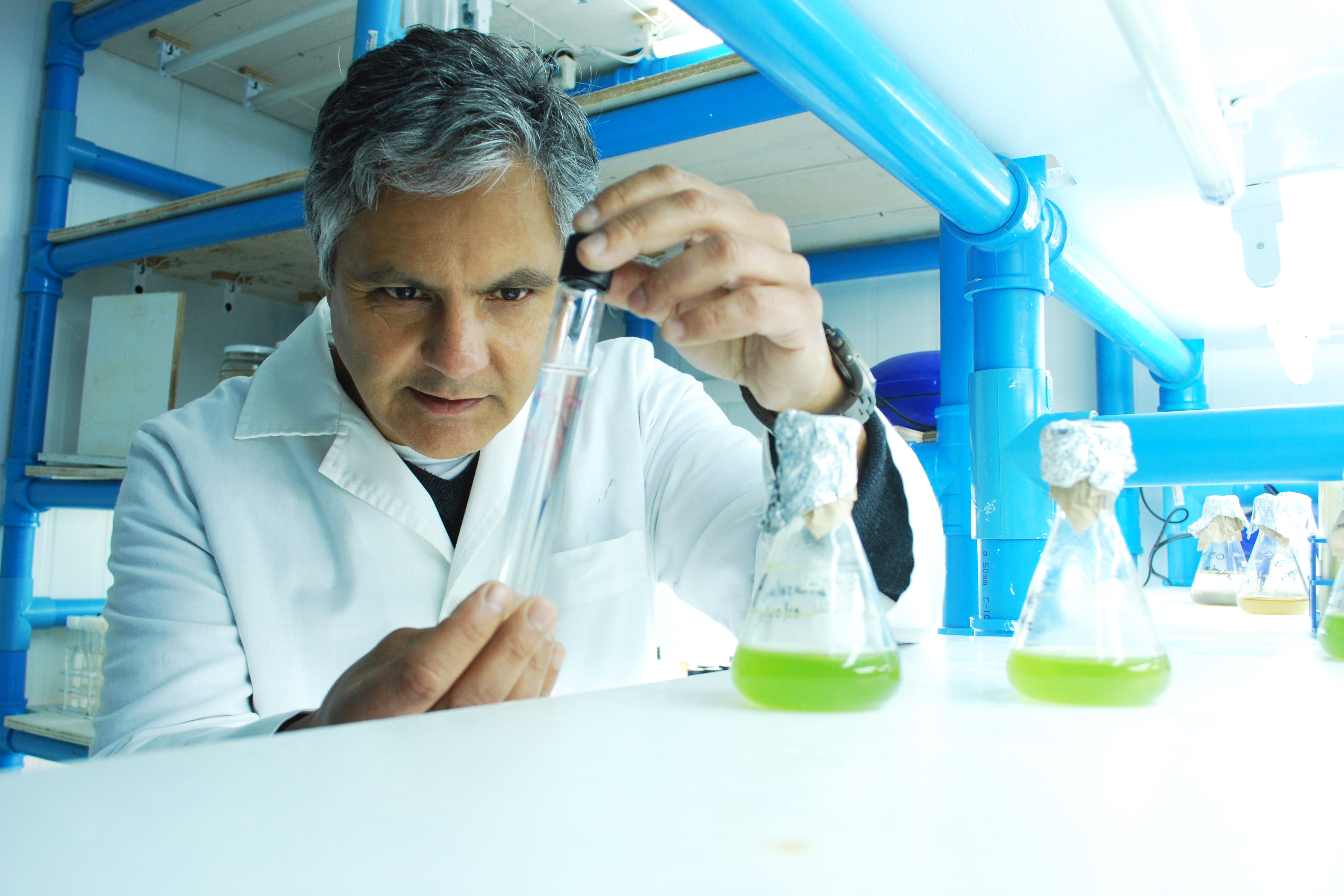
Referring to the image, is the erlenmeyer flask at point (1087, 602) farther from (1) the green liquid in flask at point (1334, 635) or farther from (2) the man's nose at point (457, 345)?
(2) the man's nose at point (457, 345)

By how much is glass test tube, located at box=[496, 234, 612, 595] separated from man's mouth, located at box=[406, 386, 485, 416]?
1.27 feet

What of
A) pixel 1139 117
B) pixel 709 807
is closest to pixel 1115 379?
pixel 1139 117

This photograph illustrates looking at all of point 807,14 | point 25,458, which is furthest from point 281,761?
point 25,458

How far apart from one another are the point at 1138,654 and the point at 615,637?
0.72 metres

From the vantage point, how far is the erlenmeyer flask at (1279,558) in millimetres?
960

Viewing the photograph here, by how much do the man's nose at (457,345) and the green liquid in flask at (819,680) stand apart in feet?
1.56

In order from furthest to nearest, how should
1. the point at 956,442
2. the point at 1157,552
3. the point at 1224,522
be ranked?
the point at 1157,552 → the point at 956,442 → the point at 1224,522

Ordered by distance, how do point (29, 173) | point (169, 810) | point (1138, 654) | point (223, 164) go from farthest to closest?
point (223, 164), point (29, 173), point (1138, 654), point (169, 810)

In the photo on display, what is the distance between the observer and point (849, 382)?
693 millimetres

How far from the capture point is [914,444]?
5.99ft

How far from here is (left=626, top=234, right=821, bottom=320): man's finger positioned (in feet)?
1.79

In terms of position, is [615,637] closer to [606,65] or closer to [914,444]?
[914,444]

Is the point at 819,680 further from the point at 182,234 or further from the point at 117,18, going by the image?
the point at 117,18

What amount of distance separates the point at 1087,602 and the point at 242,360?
2321 mm
